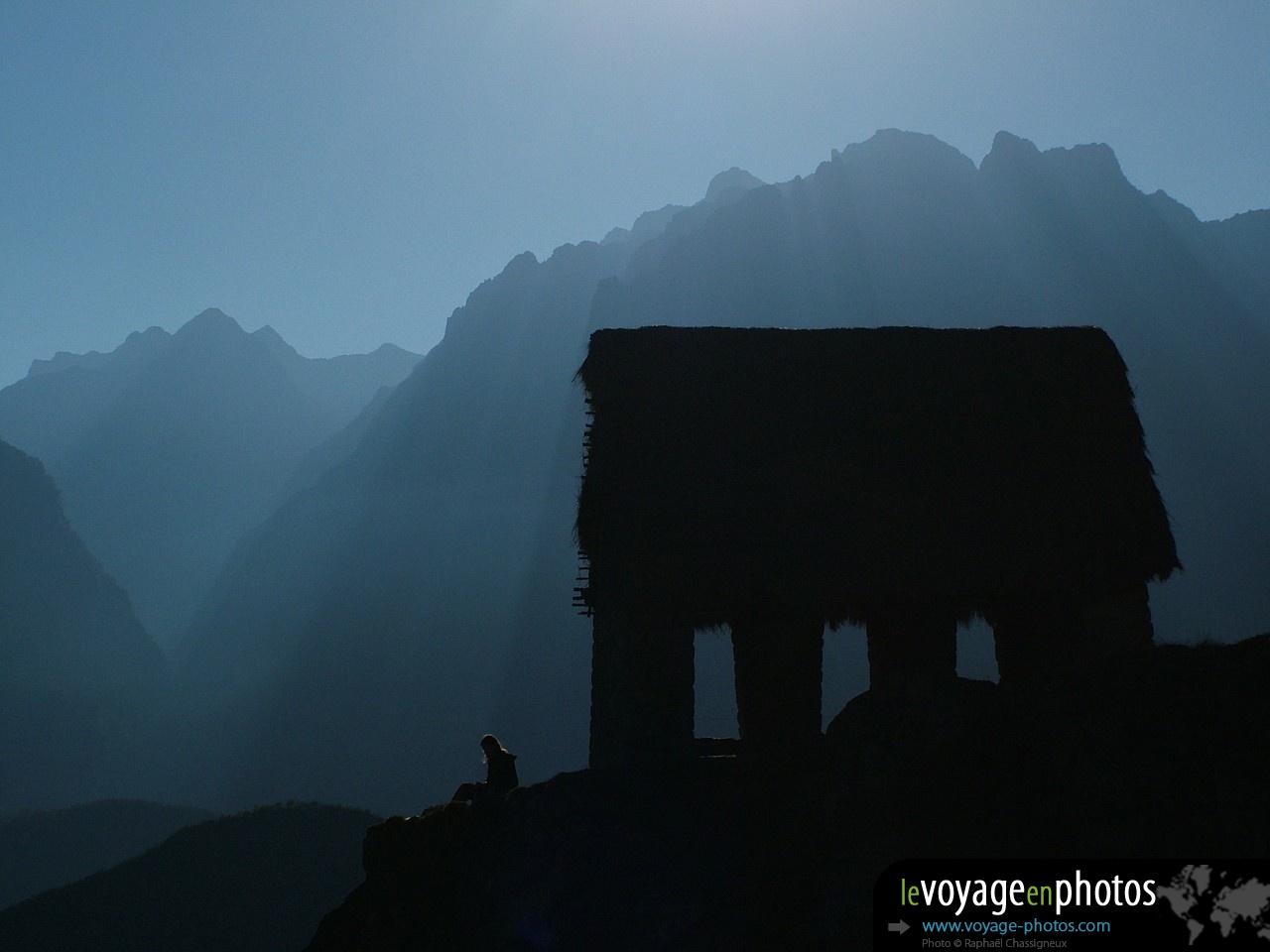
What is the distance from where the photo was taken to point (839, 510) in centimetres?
1722

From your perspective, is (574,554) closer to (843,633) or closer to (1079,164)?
(843,633)

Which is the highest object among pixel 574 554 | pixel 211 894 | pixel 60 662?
pixel 574 554

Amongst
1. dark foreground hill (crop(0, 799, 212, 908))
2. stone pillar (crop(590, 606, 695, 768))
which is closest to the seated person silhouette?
stone pillar (crop(590, 606, 695, 768))

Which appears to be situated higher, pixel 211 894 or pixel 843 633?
pixel 843 633

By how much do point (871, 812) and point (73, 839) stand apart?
102 m

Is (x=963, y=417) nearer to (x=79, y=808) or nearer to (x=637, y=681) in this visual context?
(x=637, y=681)

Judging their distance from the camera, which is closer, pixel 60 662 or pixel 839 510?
pixel 839 510

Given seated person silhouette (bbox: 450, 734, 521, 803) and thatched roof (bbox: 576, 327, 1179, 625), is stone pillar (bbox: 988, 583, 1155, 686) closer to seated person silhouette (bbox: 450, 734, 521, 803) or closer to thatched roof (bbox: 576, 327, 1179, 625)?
thatched roof (bbox: 576, 327, 1179, 625)

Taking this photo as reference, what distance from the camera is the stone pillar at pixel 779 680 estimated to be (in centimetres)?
1961

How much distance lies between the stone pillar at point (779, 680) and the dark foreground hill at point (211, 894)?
163 ft

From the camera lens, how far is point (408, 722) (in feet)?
495

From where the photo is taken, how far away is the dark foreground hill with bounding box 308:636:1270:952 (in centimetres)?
866

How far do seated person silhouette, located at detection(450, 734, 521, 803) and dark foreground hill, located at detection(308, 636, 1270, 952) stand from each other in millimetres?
951

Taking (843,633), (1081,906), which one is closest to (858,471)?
(1081,906)
